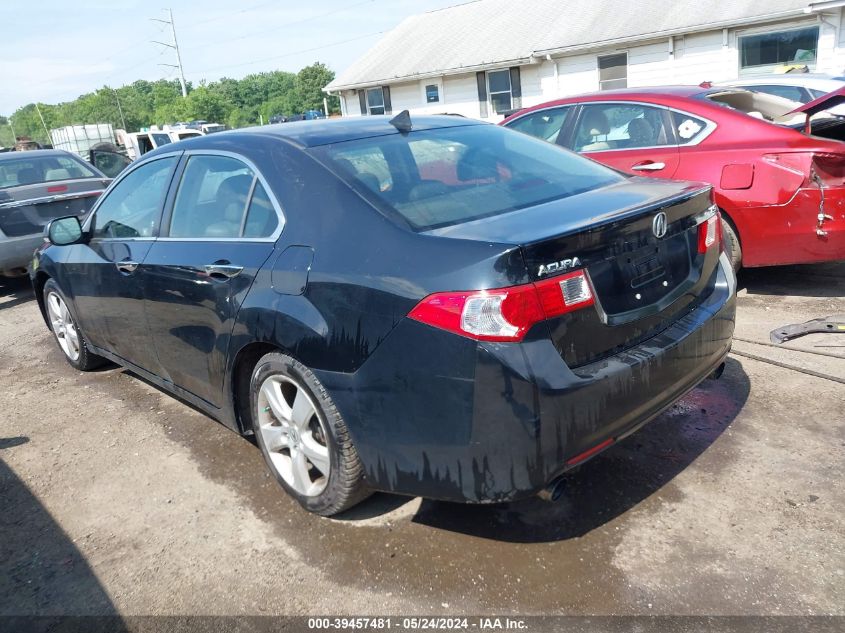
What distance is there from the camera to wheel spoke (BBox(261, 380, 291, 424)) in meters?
2.98

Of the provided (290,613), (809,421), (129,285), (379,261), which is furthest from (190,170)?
(809,421)

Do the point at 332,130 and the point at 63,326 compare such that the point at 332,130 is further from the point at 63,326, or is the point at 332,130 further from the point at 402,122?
the point at 63,326

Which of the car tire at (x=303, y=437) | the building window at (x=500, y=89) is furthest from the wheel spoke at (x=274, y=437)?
the building window at (x=500, y=89)

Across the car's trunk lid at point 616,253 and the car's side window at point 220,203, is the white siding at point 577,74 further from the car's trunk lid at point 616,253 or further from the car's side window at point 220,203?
the car's trunk lid at point 616,253

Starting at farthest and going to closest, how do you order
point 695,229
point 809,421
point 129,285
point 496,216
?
point 129,285, point 809,421, point 695,229, point 496,216

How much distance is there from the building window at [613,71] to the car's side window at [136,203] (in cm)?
1810

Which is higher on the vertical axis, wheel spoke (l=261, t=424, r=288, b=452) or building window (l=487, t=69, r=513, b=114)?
building window (l=487, t=69, r=513, b=114)

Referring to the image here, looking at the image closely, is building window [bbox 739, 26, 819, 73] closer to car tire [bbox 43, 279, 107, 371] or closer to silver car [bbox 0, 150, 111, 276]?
silver car [bbox 0, 150, 111, 276]

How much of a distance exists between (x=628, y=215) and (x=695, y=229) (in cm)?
53

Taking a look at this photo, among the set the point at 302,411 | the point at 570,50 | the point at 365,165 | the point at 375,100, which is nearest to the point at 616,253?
the point at 365,165

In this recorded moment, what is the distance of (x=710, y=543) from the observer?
8.64 feet

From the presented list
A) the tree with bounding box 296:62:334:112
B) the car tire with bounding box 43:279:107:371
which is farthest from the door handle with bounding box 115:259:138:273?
the tree with bounding box 296:62:334:112

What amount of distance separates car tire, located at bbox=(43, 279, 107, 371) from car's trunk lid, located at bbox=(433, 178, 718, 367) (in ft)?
11.7

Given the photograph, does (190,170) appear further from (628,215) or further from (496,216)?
(628,215)
